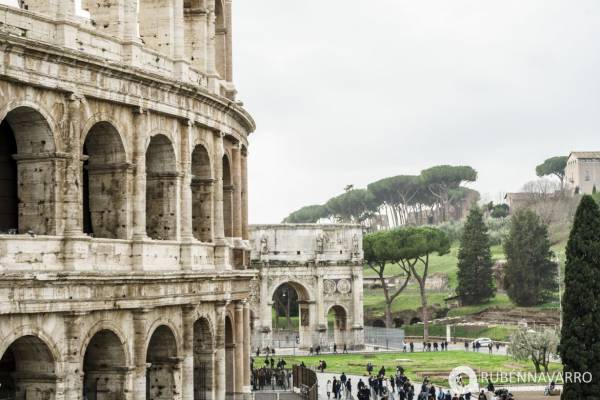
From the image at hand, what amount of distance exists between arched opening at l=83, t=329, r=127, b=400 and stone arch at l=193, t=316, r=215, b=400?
4141 millimetres

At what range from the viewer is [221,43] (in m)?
30.6

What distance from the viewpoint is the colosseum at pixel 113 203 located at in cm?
2009

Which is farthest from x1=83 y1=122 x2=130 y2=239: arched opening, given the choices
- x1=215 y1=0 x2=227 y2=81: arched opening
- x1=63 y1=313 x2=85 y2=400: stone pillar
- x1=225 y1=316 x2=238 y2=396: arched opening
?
x1=215 y1=0 x2=227 y2=81: arched opening

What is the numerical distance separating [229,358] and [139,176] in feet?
25.5

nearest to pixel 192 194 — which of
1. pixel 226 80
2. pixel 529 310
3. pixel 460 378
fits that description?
pixel 226 80

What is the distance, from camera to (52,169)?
20.6m

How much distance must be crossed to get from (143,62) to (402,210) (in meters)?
97.9

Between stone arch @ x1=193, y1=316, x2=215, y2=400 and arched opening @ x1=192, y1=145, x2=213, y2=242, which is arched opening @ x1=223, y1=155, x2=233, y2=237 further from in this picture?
stone arch @ x1=193, y1=316, x2=215, y2=400

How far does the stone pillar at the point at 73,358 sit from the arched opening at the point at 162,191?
14.1ft

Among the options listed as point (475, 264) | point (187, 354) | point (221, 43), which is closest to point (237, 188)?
point (221, 43)

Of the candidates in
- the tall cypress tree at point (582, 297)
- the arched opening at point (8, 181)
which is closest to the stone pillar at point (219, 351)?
the arched opening at point (8, 181)

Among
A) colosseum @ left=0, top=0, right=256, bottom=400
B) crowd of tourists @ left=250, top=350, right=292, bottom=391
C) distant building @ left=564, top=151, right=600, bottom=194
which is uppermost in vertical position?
distant building @ left=564, top=151, right=600, bottom=194

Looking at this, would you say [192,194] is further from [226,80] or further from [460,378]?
[460,378]

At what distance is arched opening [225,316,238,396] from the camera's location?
94.0 ft
